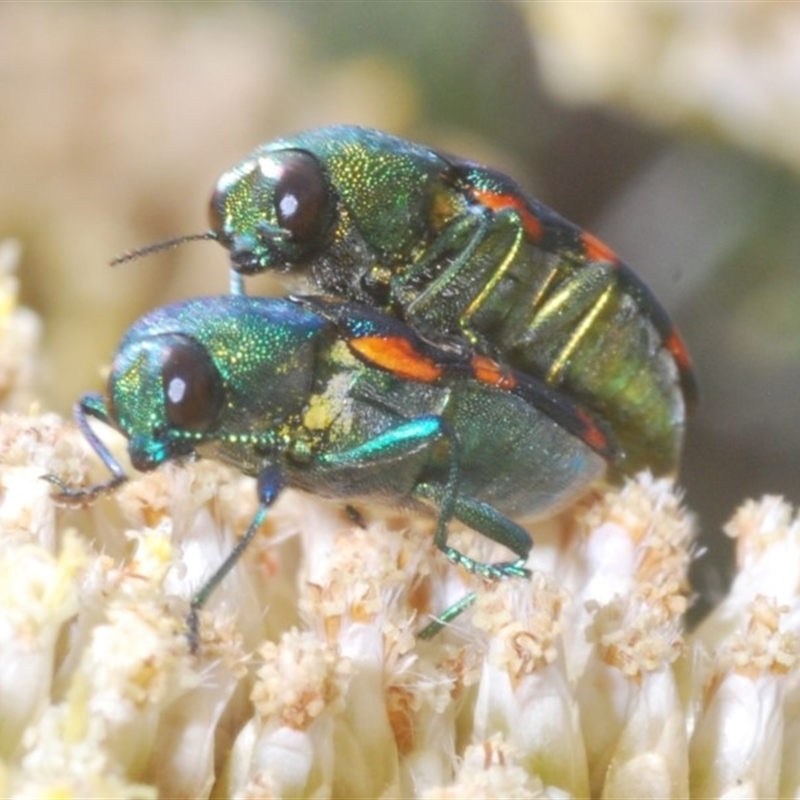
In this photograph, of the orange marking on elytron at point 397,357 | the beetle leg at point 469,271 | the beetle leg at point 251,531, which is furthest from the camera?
the beetle leg at point 469,271

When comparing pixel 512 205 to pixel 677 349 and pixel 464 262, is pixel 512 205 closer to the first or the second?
pixel 464 262

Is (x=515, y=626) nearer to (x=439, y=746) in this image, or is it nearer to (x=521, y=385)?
(x=439, y=746)

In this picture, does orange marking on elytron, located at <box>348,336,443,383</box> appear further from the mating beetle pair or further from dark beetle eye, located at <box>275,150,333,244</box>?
dark beetle eye, located at <box>275,150,333,244</box>

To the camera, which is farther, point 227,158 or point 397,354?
point 227,158

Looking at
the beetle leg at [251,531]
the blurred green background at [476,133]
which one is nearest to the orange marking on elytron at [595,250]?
the beetle leg at [251,531]

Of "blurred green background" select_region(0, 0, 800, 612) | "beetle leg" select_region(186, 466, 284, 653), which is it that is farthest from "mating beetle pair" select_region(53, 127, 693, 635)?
"blurred green background" select_region(0, 0, 800, 612)

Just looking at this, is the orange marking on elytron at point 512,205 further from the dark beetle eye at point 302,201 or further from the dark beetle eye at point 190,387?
the dark beetle eye at point 190,387

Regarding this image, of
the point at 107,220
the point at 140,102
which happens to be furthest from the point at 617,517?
the point at 140,102
